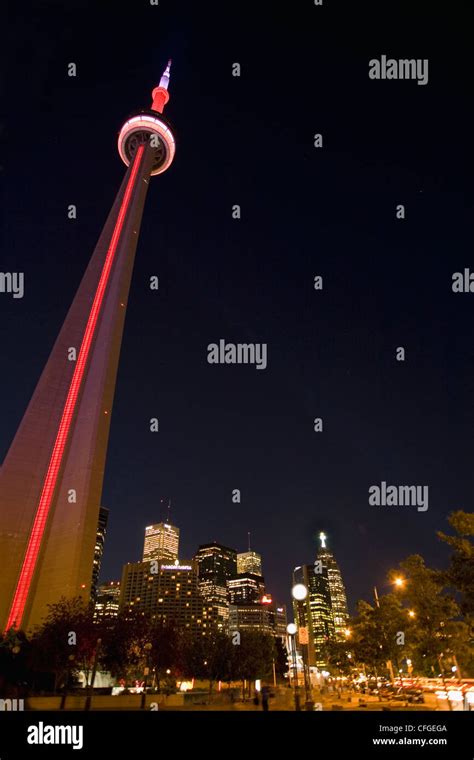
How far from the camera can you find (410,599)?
25844 millimetres

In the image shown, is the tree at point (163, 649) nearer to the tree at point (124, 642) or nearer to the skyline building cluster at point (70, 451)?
the tree at point (124, 642)

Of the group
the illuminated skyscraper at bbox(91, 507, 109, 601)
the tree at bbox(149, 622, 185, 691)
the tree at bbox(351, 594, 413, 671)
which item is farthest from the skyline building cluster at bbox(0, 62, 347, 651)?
the illuminated skyscraper at bbox(91, 507, 109, 601)

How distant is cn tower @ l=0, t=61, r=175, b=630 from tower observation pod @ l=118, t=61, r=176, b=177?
21.6m

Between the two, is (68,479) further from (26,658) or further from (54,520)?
(26,658)

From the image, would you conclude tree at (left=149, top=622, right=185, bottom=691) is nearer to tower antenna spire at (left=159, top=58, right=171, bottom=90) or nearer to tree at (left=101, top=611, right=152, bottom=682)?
tree at (left=101, top=611, right=152, bottom=682)

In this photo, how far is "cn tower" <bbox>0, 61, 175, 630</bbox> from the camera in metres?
36.2

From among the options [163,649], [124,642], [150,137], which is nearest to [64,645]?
[124,642]

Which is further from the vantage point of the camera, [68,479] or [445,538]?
[68,479]

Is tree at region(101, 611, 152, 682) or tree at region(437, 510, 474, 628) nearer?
tree at region(437, 510, 474, 628)

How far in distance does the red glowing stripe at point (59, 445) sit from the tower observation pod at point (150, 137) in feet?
56.2

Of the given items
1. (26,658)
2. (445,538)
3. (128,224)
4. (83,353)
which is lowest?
(26,658)

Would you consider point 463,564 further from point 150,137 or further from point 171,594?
point 171,594
